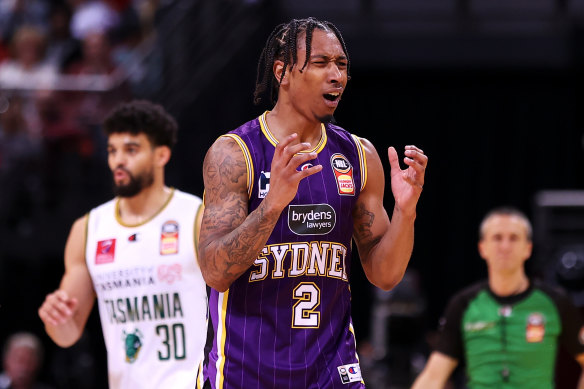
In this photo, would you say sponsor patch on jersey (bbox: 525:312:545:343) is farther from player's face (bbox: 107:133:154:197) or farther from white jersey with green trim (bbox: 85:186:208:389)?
player's face (bbox: 107:133:154:197)

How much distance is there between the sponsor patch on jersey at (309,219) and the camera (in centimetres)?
409

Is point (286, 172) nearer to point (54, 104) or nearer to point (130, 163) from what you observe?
point (130, 163)

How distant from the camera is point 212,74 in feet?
37.5

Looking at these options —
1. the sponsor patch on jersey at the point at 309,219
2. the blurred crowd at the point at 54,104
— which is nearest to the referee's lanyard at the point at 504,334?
the sponsor patch on jersey at the point at 309,219

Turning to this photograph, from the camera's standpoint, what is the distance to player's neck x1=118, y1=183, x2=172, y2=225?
6129mm

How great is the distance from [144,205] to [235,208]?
2.23 metres

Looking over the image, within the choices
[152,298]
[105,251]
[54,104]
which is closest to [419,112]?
[54,104]

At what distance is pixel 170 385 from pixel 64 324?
675mm

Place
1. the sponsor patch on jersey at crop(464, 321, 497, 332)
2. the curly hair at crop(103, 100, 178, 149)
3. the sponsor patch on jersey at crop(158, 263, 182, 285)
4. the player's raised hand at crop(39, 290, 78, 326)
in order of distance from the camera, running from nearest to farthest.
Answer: the player's raised hand at crop(39, 290, 78, 326)
the sponsor patch on jersey at crop(158, 263, 182, 285)
the curly hair at crop(103, 100, 178, 149)
the sponsor patch on jersey at crop(464, 321, 497, 332)

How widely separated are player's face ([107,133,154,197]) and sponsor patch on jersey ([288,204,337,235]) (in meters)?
2.20

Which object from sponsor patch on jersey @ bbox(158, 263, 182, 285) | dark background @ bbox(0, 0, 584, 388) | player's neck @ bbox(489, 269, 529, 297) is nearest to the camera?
sponsor patch on jersey @ bbox(158, 263, 182, 285)

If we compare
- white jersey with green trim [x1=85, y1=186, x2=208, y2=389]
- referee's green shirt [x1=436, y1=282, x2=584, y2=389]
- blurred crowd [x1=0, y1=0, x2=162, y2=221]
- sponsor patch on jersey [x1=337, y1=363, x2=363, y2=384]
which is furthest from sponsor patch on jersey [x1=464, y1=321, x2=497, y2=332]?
blurred crowd [x1=0, y1=0, x2=162, y2=221]

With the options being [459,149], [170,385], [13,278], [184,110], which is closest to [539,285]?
[170,385]

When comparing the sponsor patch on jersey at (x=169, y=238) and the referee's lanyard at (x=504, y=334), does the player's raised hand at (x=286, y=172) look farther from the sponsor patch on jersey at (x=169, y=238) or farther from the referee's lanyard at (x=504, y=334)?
the referee's lanyard at (x=504, y=334)
